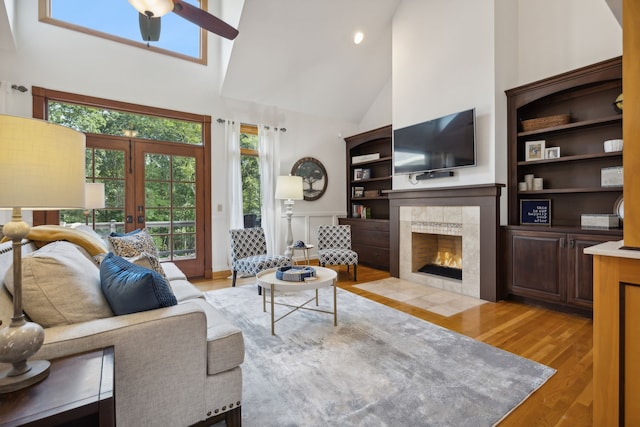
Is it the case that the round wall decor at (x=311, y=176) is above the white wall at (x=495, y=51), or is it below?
below

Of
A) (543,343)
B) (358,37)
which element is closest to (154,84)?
(358,37)

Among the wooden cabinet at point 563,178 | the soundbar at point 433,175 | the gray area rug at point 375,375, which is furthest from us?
the soundbar at point 433,175

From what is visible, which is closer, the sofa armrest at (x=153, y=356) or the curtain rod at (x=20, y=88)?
the sofa armrest at (x=153, y=356)

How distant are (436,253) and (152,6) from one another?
4374 mm

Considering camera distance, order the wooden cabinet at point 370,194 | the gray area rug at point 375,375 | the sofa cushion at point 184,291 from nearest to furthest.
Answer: the gray area rug at point 375,375, the sofa cushion at point 184,291, the wooden cabinet at point 370,194

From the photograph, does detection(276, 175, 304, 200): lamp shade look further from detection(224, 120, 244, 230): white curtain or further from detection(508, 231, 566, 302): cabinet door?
detection(508, 231, 566, 302): cabinet door

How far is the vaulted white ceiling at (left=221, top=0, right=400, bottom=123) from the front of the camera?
4176mm

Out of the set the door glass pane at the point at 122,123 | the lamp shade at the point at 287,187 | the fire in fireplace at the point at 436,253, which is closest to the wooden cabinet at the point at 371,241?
the fire in fireplace at the point at 436,253

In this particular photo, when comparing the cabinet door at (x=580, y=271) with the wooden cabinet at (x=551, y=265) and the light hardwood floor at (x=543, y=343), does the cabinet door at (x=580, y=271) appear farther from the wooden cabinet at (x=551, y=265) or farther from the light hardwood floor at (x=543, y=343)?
the light hardwood floor at (x=543, y=343)

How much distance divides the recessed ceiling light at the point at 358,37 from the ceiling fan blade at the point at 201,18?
105 inches

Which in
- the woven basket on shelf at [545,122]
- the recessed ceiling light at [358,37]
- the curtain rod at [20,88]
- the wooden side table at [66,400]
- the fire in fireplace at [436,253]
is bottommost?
the fire in fireplace at [436,253]

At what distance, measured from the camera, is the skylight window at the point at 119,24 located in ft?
12.0

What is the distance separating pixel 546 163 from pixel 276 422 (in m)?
3.91

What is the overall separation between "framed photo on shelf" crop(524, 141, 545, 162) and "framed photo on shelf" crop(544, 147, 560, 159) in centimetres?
3
